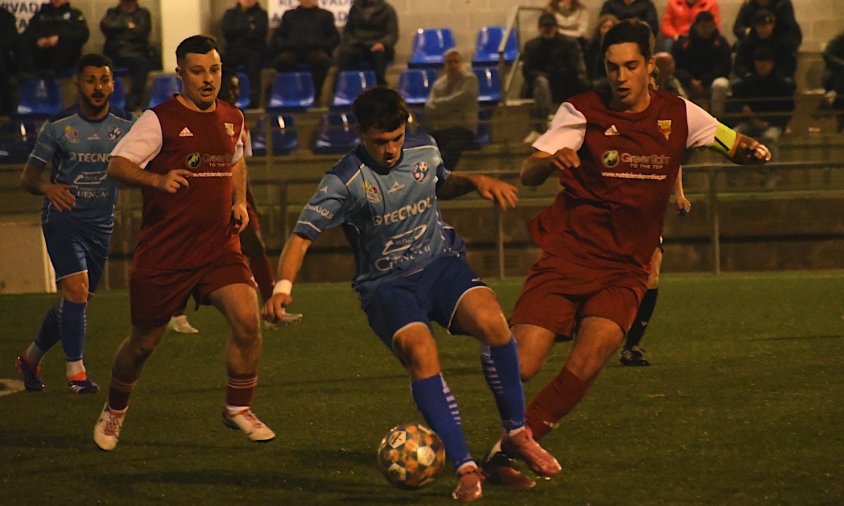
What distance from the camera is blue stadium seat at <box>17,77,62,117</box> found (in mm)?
18547

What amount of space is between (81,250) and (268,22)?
10950 mm

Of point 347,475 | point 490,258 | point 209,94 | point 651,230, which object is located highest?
point 209,94

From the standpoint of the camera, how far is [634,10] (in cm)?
1662

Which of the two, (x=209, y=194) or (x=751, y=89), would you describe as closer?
(x=209, y=194)

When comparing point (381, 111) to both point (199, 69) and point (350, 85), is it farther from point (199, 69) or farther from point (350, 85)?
point (350, 85)

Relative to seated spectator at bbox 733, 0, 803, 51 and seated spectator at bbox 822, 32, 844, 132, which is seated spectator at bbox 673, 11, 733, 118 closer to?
seated spectator at bbox 733, 0, 803, 51

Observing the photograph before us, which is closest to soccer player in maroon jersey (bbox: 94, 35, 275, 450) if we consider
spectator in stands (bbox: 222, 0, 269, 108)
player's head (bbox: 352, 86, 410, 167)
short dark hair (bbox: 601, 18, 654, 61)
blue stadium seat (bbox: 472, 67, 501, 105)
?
player's head (bbox: 352, 86, 410, 167)

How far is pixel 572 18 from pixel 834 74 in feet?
10.2

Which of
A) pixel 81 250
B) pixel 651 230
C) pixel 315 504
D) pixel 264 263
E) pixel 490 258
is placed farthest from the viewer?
pixel 490 258

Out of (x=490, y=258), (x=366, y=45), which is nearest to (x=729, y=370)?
(x=490, y=258)

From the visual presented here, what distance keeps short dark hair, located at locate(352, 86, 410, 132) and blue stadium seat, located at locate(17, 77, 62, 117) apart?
1397 centimetres

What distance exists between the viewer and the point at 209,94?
6363 mm

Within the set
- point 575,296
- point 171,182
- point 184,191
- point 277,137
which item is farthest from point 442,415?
point 277,137

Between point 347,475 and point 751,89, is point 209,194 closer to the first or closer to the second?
point 347,475
